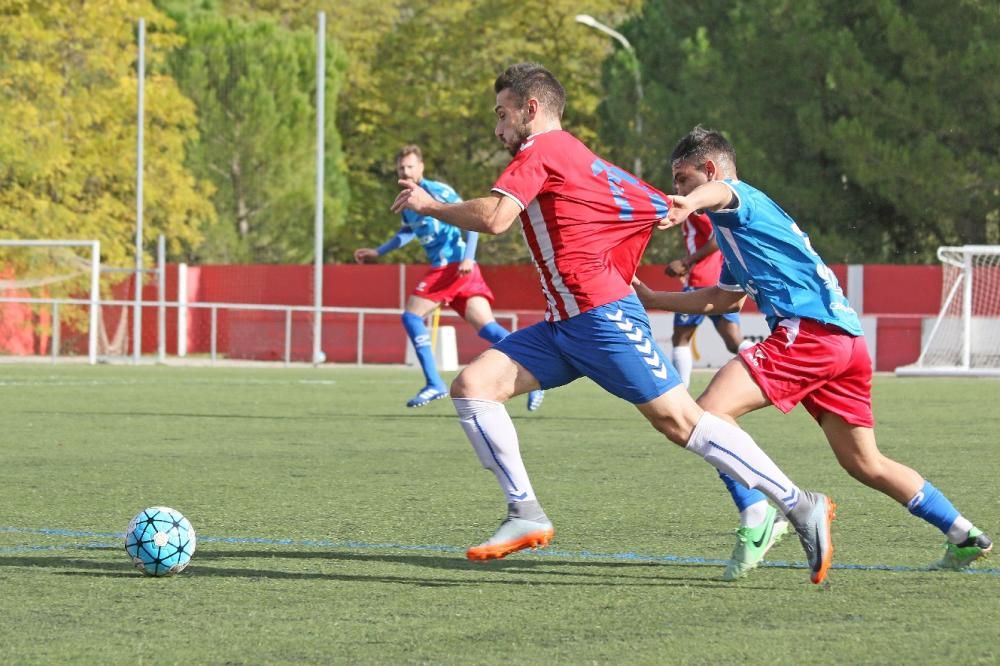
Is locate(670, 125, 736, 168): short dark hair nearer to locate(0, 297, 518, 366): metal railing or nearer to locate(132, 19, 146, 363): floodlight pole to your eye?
locate(0, 297, 518, 366): metal railing

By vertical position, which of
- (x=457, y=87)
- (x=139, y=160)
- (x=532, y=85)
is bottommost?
(x=532, y=85)

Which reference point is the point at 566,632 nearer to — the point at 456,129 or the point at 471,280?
the point at 471,280

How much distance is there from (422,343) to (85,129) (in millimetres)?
22310

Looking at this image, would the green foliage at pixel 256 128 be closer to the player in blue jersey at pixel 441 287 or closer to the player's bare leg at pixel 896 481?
the player in blue jersey at pixel 441 287

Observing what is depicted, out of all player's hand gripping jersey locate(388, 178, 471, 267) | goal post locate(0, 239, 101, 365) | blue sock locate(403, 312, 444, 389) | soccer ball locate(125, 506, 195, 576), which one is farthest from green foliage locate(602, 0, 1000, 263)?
soccer ball locate(125, 506, 195, 576)

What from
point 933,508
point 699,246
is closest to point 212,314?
point 699,246

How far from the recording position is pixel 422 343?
650 inches

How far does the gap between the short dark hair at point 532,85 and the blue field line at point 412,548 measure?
5.34ft

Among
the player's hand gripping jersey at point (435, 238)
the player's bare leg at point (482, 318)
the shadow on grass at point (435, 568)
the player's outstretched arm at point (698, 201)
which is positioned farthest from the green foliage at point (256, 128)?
the player's outstretched arm at point (698, 201)

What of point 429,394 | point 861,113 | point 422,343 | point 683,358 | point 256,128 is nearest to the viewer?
point 683,358

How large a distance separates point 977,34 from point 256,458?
2507cm

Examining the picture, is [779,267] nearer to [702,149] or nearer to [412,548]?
[702,149]

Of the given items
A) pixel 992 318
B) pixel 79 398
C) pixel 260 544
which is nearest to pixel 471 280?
pixel 79 398

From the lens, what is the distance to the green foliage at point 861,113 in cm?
3397
